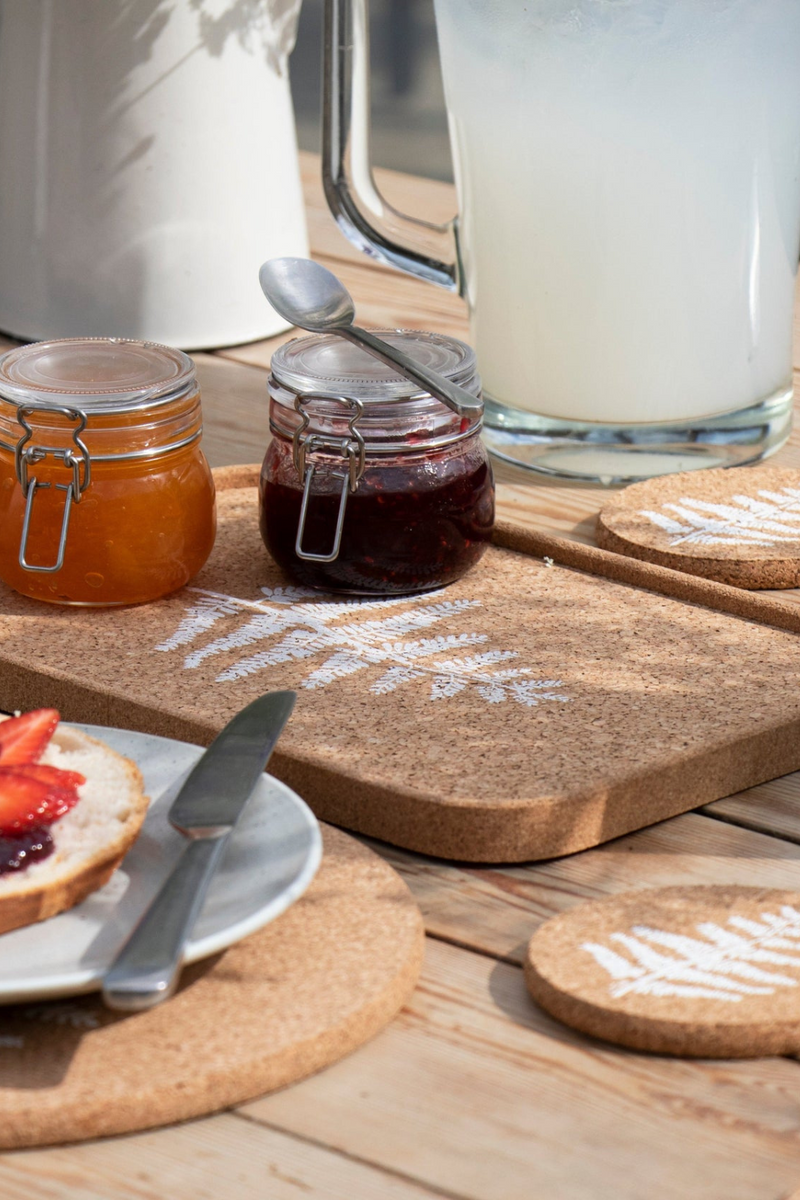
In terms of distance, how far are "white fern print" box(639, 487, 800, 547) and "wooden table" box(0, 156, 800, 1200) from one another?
0.37 metres

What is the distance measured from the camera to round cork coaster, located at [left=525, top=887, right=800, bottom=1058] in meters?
0.52

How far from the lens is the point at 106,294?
3.94ft

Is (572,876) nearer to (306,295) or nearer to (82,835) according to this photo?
(82,835)

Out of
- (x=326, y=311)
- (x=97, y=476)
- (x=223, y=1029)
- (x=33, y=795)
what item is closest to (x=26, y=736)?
(x=33, y=795)

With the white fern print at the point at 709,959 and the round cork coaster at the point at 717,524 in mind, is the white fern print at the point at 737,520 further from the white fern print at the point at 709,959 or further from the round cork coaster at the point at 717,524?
the white fern print at the point at 709,959

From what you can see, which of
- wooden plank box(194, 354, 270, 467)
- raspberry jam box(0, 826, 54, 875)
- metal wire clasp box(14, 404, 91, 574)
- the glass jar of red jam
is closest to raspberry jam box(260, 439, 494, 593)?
the glass jar of red jam

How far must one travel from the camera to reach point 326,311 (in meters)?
0.93

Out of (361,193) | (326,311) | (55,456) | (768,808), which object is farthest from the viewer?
(361,193)

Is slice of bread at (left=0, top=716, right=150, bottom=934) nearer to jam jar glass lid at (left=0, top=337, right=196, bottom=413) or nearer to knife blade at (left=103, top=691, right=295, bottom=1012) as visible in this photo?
knife blade at (left=103, top=691, right=295, bottom=1012)

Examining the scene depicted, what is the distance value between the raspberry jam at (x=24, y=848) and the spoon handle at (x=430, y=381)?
347 millimetres

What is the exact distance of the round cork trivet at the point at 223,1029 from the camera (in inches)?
19.2

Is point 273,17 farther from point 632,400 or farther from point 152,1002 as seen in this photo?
point 152,1002

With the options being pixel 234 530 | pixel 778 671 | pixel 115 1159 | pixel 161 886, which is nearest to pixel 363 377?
pixel 234 530

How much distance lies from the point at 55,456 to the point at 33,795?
0.93ft
